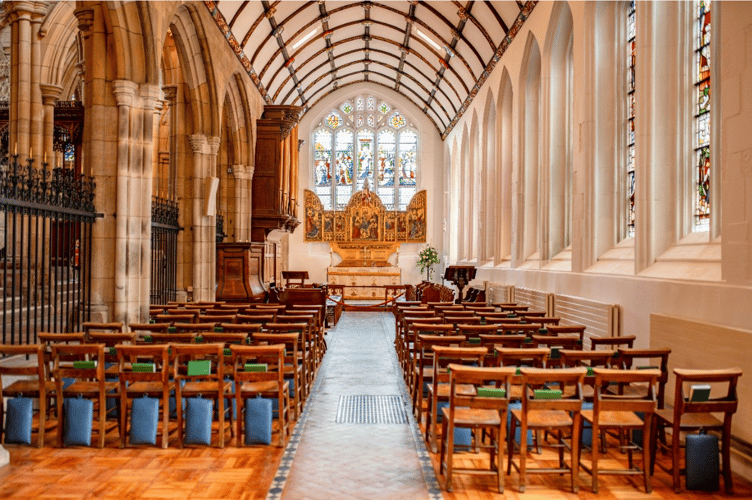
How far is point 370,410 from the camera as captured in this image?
23.0ft

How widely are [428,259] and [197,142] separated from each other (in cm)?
1420

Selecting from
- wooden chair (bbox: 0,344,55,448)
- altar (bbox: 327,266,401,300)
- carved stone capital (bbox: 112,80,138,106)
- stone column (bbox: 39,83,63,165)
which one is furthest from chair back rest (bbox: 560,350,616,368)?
altar (bbox: 327,266,401,300)

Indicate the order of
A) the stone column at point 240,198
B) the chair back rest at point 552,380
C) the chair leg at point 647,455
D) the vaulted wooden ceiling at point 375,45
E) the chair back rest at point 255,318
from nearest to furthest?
the chair back rest at point 552,380
the chair leg at point 647,455
the chair back rest at point 255,318
the vaulted wooden ceiling at point 375,45
the stone column at point 240,198

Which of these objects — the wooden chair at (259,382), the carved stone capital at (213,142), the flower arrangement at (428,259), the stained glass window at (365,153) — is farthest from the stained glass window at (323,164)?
the wooden chair at (259,382)

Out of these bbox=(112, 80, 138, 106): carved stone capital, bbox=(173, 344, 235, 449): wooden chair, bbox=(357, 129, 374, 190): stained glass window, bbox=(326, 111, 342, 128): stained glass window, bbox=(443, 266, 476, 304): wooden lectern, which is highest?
bbox=(326, 111, 342, 128): stained glass window

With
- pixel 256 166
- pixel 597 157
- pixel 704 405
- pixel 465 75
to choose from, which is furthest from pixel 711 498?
pixel 465 75

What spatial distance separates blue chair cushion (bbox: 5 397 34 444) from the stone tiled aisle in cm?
213

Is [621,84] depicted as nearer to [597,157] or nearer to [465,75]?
[597,157]

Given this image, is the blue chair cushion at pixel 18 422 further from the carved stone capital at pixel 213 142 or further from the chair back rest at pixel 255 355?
the carved stone capital at pixel 213 142

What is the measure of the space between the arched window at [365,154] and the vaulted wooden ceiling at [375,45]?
128 cm

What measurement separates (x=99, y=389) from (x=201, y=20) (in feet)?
32.9

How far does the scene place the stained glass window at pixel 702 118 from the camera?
7930 millimetres

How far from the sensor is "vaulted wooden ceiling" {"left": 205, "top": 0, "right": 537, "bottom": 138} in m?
16.1

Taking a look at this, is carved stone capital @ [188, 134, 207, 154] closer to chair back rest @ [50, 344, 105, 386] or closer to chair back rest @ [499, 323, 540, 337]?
chair back rest @ [499, 323, 540, 337]
